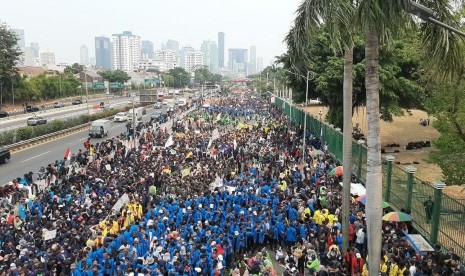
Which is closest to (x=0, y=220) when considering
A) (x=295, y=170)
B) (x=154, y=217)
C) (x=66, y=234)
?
(x=66, y=234)

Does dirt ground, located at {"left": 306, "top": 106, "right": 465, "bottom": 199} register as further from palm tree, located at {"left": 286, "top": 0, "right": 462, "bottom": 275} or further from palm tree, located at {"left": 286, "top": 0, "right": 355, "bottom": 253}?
palm tree, located at {"left": 286, "top": 0, "right": 462, "bottom": 275}

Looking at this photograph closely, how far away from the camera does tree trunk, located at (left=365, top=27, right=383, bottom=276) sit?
9.24 meters

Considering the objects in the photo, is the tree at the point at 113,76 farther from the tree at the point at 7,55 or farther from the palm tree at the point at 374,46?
the palm tree at the point at 374,46

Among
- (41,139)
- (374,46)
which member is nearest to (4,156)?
(41,139)

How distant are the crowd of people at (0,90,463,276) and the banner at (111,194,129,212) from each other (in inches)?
1.5

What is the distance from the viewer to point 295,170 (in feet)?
73.1

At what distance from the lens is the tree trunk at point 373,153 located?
924 centimetres

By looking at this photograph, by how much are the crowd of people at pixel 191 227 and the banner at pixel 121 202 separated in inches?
1.5

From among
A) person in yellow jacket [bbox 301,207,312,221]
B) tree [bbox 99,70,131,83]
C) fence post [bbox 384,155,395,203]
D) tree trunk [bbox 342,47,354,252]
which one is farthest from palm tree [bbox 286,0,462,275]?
tree [bbox 99,70,131,83]

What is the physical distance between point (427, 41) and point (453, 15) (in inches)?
27.7

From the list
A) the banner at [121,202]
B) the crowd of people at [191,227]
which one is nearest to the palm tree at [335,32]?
the crowd of people at [191,227]

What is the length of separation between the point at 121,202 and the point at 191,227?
3.83m

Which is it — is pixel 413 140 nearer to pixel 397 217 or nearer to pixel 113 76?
pixel 397 217

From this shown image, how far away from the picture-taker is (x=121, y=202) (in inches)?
666
